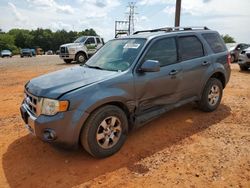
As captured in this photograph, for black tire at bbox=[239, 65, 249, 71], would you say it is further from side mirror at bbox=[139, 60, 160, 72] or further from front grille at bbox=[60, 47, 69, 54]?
front grille at bbox=[60, 47, 69, 54]

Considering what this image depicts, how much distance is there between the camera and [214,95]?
5785 millimetres

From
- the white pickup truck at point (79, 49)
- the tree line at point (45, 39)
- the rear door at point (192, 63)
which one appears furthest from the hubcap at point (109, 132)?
the tree line at point (45, 39)

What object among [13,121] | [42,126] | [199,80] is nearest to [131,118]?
[42,126]

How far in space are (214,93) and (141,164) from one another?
2.91 m

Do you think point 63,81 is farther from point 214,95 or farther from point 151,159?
point 214,95

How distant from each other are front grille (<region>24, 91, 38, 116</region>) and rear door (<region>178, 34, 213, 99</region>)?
8.62ft

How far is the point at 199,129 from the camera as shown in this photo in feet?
16.1

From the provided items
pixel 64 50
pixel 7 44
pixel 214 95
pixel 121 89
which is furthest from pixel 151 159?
pixel 7 44

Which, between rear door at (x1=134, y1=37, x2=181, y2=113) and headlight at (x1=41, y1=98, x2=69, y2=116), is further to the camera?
rear door at (x1=134, y1=37, x2=181, y2=113)

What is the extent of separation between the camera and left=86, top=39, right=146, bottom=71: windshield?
4.28 metres

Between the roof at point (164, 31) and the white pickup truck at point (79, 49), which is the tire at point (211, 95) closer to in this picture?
the roof at point (164, 31)

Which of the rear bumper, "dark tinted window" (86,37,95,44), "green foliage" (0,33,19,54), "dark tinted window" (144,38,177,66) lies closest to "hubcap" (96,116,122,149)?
the rear bumper

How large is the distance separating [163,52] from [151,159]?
1921 mm

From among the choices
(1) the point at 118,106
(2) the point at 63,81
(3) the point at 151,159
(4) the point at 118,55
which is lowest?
(3) the point at 151,159
